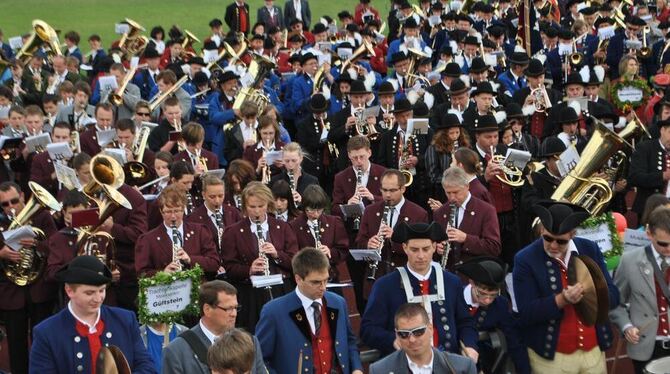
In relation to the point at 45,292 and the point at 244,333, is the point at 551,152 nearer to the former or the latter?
the point at 45,292

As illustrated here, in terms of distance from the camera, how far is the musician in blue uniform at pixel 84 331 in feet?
30.4

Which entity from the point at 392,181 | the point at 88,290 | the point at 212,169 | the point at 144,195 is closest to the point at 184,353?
the point at 88,290

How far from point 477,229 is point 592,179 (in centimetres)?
165

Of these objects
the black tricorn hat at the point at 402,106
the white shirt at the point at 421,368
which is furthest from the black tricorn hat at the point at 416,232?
the black tricorn hat at the point at 402,106

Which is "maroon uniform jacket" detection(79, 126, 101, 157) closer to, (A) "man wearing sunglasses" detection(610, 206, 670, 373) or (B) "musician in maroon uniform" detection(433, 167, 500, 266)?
(B) "musician in maroon uniform" detection(433, 167, 500, 266)

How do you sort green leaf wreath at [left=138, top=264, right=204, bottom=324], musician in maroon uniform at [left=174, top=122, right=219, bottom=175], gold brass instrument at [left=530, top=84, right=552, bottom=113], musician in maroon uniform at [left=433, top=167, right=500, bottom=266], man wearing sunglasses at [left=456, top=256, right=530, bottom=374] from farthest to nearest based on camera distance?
gold brass instrument at [left=530, top=84, right=552, bottom=113] → musician in maroon uniform at [left=174, top=122, right=219, bottom=175] → musician in maroon uniform at [left=433, top=167, right=500, bottom=266] → green leaf wreath at [left=138, top=264, right=204, bottom=324] → man wearing sunglasses at [left=456, top=256, right=530, bottom=374]

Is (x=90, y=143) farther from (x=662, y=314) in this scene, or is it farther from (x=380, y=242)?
→ (x=662, y=314)

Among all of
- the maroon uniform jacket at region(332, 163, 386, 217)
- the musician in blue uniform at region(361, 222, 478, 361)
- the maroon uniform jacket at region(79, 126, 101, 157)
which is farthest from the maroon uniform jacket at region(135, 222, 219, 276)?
the maroon uniform jacket at region(79, 126, 101, 157)

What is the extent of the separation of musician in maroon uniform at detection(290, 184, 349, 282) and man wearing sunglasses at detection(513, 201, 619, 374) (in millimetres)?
3071

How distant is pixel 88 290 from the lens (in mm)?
9242

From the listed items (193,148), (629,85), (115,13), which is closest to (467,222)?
(193,148)

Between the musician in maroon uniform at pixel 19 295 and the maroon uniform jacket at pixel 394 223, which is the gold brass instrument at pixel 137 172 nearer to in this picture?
the musician in maroon uniform at pixel 19 295

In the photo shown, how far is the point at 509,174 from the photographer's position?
49.8ft

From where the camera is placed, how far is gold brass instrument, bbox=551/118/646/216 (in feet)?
43.9
